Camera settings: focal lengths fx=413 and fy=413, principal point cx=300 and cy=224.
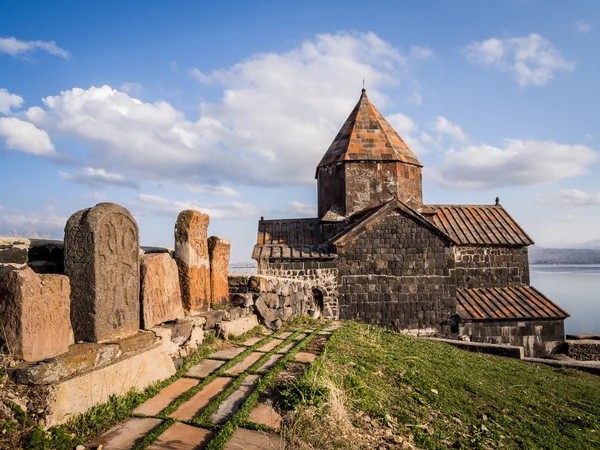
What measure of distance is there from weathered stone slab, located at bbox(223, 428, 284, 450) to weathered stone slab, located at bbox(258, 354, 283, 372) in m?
1.16

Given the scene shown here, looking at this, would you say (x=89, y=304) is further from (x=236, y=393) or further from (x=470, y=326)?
(x=470, y=326)

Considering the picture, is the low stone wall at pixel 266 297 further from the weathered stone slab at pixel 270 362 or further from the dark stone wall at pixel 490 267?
the dark stone wall at pixel 490 267

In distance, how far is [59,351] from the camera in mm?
2730

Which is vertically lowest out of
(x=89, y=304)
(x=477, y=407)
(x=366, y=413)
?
(x=477, y=407)

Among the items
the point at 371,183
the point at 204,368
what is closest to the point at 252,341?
the point at 204,368

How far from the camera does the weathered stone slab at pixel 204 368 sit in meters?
3.68

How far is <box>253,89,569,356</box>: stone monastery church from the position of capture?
10836 mm

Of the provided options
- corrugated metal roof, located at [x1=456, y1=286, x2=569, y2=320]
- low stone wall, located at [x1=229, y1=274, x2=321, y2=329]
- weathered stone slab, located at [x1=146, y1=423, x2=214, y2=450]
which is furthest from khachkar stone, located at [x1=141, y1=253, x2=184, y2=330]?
corrugated metal roof, located at [x1=456, y1=286, x2=569, y2=320]

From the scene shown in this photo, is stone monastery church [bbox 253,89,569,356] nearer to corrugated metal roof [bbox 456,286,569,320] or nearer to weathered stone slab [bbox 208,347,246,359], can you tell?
corrugated metal roof [bbox 456,286,569,320]

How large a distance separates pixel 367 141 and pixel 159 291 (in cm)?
1025

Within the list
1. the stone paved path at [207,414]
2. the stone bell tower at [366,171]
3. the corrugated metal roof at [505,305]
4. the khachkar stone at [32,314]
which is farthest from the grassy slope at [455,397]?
the stone bell tower at [366,171]

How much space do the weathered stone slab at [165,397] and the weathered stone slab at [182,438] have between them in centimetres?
31

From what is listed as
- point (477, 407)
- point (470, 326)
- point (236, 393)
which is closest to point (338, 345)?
point (477, 407)

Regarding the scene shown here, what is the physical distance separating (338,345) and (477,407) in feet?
5.53
